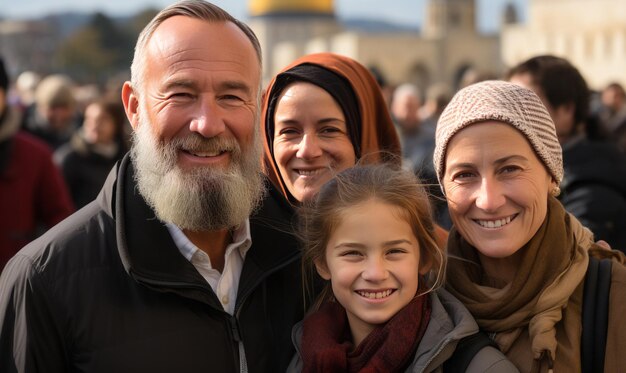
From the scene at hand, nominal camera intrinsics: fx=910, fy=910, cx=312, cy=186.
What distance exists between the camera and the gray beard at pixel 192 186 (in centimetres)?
269

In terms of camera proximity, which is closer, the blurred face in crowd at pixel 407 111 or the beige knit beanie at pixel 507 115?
the beige knit beanie at pixel 507 115

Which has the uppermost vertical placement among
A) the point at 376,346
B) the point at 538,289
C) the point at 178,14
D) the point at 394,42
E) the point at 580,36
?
the point at 178,14

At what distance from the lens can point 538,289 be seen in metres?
2.66

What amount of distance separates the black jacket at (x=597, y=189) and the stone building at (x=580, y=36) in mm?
23323

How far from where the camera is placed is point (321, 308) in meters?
2.83

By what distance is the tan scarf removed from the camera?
2.58 metres

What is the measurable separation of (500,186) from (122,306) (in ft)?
3.82

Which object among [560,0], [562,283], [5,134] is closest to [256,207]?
[562,283]

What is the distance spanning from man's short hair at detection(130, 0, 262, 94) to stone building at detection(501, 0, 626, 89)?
24941 millimetres

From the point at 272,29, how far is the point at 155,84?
57371mm

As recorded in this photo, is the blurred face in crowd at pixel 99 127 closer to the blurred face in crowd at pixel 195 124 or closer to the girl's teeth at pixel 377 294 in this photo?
the blurred face in crowd at pixel 195 124

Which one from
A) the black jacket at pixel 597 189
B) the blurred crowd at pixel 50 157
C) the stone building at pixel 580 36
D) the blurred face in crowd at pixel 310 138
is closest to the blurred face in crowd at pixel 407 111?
the blurred crowd at pixel 50 157

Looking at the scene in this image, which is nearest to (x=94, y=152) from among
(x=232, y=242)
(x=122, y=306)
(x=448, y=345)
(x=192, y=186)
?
(x=232, y=242)

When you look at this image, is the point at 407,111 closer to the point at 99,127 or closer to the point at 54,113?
the point at 54,113
